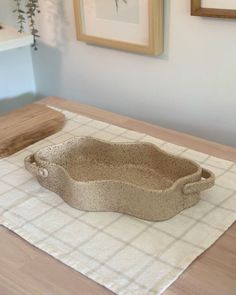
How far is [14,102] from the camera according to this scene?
1.53 metres

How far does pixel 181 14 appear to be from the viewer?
3.59ft

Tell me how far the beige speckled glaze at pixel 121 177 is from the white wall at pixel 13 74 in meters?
0.62

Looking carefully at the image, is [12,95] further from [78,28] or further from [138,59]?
[138,59]

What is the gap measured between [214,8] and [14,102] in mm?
763

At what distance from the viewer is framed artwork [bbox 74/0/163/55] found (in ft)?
3.67

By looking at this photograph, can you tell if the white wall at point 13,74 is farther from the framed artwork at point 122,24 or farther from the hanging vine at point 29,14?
the framed artwork at point 122,24

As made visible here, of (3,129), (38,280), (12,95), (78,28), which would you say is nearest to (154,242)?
(38,280)

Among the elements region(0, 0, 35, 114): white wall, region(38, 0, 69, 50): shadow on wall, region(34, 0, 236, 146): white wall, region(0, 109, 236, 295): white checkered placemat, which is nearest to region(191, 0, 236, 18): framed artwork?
region(34, 0, 236, 146): white wall

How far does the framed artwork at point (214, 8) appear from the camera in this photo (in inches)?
38.6

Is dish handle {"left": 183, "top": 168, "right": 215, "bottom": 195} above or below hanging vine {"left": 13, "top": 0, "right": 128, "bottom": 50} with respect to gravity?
below

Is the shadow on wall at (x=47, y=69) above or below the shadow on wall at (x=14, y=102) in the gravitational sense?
above

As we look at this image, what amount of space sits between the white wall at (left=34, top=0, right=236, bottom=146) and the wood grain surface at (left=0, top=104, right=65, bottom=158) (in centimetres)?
22

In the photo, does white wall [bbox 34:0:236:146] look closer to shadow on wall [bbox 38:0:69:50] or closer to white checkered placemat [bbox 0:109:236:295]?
shadow on wall [bbox 38:0:69:50]

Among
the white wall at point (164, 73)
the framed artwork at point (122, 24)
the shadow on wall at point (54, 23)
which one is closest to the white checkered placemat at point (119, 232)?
the white wall at point (164, 73)
